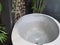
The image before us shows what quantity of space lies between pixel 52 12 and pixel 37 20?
23cm

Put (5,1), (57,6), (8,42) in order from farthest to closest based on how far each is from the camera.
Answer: (57,6) < (8,42) < (5,1)

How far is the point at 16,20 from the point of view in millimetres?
1623

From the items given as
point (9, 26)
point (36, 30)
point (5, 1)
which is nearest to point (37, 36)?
point (36, 30)

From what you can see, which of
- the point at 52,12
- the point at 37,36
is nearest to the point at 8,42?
the point at 37,36

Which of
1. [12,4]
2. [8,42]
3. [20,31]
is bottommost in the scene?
[8,42]

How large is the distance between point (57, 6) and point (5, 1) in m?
0.63

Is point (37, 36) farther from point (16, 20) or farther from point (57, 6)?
point (57, 6)

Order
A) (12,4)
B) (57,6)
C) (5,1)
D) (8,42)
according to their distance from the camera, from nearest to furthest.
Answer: (5,1) → (12,4) → (8,42) → (57,6)

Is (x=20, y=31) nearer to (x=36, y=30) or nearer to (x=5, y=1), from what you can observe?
(x=36, y=30)

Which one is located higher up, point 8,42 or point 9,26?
point 9,26

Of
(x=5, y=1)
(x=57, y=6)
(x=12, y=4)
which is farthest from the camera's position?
(x=57, y=6)

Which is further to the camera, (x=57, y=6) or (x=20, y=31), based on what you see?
(x=57, y=6)

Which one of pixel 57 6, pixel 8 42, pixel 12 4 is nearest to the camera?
pixel 12 4

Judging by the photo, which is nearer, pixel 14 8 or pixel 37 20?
pixel 14 8
